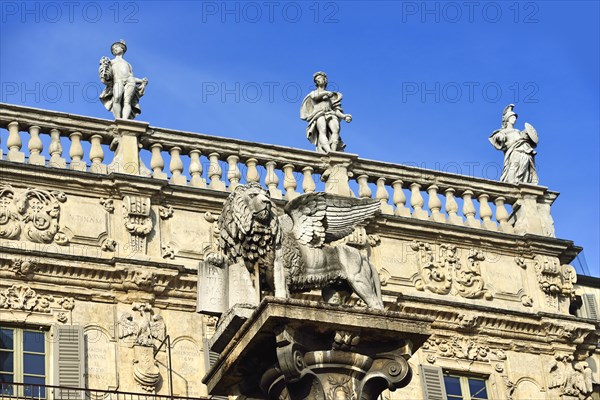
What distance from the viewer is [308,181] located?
28.9m

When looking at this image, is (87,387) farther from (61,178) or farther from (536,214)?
(536,214)

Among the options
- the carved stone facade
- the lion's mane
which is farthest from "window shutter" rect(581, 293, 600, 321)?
the lion's mane

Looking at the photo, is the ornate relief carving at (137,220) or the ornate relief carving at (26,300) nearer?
the ornate relief carving at (26,300)

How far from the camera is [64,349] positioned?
25062mm

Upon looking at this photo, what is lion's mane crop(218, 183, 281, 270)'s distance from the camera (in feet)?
57.0

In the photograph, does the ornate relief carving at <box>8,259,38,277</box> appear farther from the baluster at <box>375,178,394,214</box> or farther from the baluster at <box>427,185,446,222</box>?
the baluster at <box>427,185,446,222</box>

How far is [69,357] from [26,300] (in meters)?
1.21

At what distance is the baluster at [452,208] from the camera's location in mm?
29938

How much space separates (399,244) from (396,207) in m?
0.86

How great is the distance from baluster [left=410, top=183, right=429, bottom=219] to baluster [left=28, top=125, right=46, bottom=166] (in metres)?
7.16

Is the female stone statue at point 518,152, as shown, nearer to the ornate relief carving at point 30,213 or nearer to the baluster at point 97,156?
the baluster at point 97,156

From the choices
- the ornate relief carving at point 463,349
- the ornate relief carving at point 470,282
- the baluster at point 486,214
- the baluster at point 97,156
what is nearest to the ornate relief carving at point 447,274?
the ornate relief carving at point 470,282

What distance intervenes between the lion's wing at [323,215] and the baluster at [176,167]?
9311 millimetres

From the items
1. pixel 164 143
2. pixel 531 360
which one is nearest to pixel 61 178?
pixel 164 143
